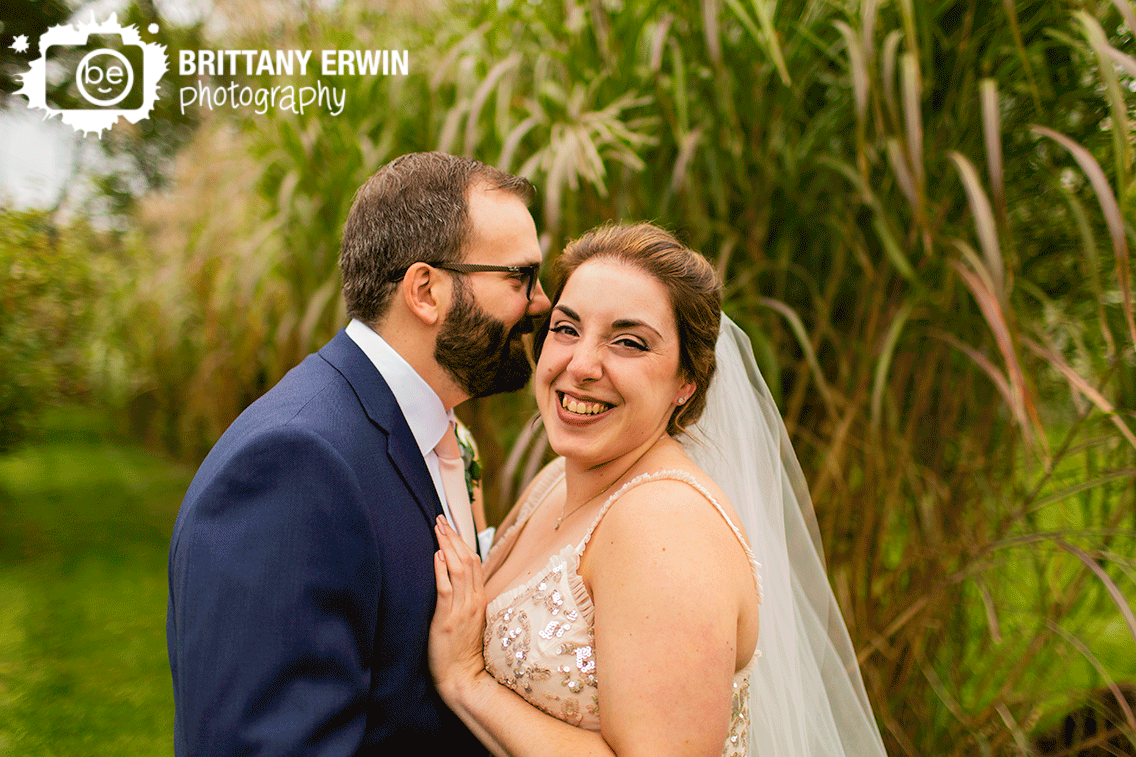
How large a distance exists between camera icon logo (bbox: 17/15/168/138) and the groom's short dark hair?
210 cm

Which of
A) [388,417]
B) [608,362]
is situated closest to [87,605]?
[388,417]

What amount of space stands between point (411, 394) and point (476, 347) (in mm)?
168

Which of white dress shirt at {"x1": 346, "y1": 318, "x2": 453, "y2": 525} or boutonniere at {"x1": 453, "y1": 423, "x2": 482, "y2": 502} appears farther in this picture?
boutonniere at {"x1": 453, "y1": 423, "x2": 482, "y2": 502}

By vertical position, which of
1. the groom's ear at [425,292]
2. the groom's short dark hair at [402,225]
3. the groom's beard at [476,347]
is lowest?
the groom's beard at [476,347]

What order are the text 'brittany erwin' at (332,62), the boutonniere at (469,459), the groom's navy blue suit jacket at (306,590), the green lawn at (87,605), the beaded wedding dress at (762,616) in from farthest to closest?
1. the green lawn at (87,605)
2. the text 'brittany erwin' at (332,62)
3. the boutonniere at (469,459)
4. the beaded wedding dress at (762,616)
5. the groom's navy blue suit jacket at (306,590)

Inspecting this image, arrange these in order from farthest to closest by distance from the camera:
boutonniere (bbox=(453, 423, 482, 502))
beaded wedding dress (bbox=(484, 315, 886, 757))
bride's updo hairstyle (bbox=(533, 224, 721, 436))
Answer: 1. boutonniere (bbox=(453, 423, 482, 502))
2. bride's updo hairstyle (bbox=(533, 224, 721, 436))
3. beaded wedding dress (bbox=(484, 315, 886, 757))

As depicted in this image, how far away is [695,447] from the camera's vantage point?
Result: 4.90 ft

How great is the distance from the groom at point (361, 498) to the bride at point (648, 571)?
0.10 metres

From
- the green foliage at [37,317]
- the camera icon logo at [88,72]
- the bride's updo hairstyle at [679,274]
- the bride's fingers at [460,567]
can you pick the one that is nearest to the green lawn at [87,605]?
the green foliage at [37,317]

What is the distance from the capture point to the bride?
3.26 ft

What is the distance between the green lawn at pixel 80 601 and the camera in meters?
2.57

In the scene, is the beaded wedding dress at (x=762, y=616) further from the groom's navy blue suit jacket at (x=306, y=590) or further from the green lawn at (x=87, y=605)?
the green lawn at (x=87, y=605)

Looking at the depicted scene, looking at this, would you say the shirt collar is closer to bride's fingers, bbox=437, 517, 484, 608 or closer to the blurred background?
bride's fingers, bbox=437, 517, 484, 608

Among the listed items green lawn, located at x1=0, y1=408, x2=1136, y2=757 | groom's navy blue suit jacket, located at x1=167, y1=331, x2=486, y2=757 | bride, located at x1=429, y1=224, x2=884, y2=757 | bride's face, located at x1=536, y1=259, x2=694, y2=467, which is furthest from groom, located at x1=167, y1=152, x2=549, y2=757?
A: green lawn, located at x1=0, y1=408, x2=1136, y2=757
